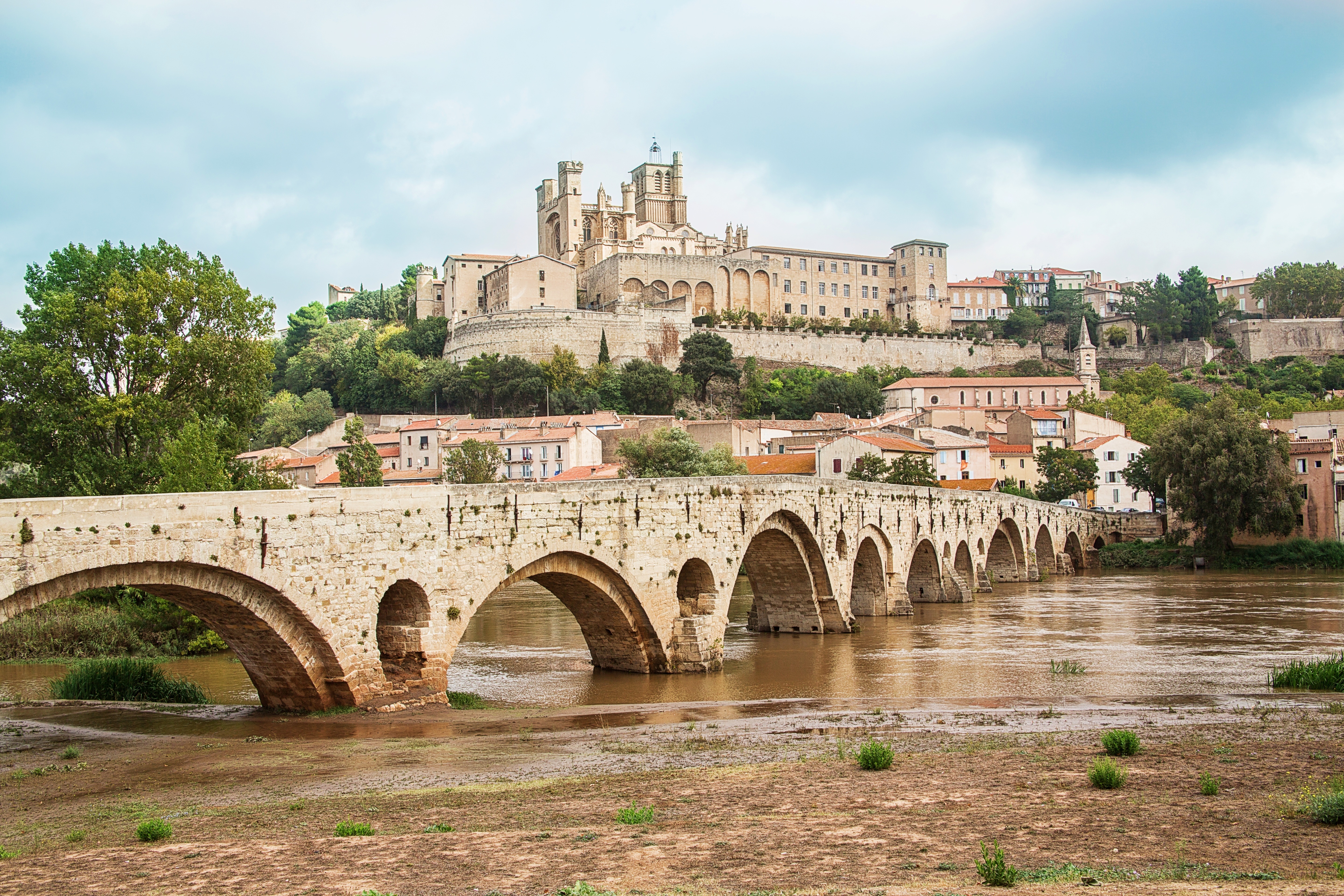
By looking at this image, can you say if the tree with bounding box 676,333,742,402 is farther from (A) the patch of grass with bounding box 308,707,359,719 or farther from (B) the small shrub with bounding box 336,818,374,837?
(B) the small shrub with bounding box 336,818,374,837

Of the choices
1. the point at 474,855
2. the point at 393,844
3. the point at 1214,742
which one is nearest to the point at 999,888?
the point at 474,855

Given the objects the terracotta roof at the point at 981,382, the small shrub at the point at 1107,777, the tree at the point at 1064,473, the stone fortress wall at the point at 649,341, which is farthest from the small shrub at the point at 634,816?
the terracotta roof at the point at 981,382

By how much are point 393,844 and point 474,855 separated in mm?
795

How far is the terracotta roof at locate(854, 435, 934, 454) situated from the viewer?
2357 inches

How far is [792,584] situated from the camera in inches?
1148

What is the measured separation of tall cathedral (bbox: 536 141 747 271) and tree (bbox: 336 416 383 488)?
5501 cm

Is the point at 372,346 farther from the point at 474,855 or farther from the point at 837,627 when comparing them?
the point at 474,855

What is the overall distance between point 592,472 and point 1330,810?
177 feet

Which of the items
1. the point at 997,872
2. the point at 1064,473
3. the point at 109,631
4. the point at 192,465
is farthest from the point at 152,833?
the point at 1064,473

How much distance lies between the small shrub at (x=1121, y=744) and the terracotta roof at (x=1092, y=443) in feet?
203

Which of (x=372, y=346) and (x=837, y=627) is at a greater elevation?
(x=372, y=346)

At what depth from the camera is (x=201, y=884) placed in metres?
7.50

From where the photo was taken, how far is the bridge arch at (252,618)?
12906mm

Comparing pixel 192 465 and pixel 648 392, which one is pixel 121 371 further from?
pixel 648 392
